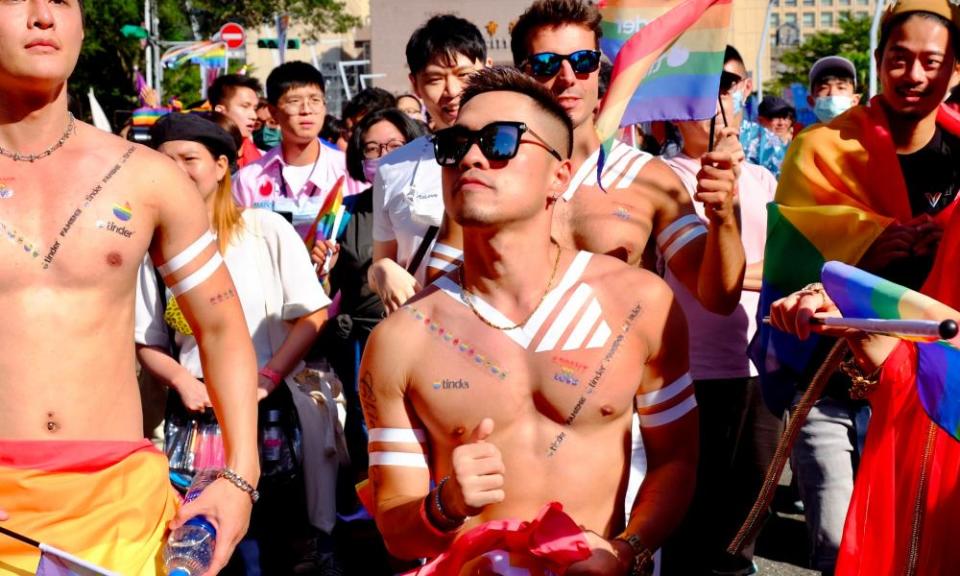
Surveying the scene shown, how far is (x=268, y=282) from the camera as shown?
5.61m

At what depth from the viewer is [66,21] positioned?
3.29 meters

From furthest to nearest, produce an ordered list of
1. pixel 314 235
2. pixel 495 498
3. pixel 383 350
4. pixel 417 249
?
pixel 314 235 < pixel 417 249 < pixel 383 350 < pixel 495 498

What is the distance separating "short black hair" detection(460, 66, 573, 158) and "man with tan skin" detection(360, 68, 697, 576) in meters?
0.04

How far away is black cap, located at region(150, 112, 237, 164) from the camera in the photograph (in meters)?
5.61

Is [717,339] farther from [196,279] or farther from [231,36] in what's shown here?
[231,36]

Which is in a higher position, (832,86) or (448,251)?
(832,86)

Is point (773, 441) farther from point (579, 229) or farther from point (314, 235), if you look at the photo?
point (314, 235)

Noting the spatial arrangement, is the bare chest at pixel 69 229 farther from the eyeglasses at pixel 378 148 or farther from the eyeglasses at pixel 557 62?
the eyeglasses at pixel 378 148

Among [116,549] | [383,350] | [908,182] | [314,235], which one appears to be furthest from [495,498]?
[314,235]

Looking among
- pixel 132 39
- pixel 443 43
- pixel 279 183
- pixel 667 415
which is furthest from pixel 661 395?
pixel 132 39

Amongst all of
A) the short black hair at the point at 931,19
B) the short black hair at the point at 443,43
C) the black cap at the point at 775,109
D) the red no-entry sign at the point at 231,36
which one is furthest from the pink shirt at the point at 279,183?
the red no-entry sign at the point at 231,36

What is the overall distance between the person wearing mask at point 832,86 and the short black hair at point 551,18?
472cm

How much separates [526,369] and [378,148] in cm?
393

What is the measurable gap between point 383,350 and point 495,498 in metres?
0.62
